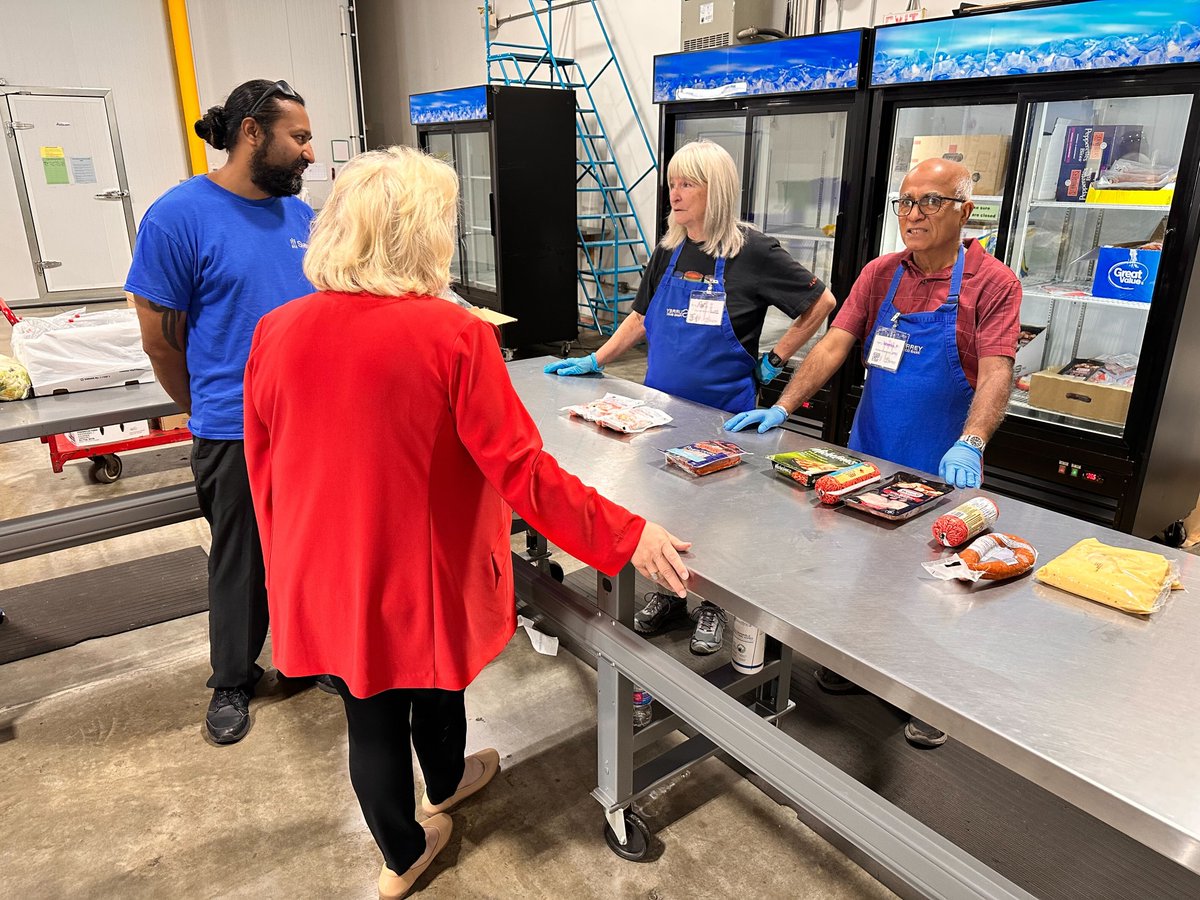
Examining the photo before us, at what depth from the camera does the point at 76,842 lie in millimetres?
Result: 2133

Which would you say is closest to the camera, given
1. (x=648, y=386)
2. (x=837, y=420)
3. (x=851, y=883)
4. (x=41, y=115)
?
(x=851, y=883)

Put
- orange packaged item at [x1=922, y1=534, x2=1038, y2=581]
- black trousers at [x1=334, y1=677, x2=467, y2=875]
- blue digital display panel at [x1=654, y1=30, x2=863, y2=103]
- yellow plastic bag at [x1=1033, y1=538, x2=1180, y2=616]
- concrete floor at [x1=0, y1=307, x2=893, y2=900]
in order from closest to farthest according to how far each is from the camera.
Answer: yellow plastic bag at [x1=1033, y1=538, x2=1180, y2=616] < orange packaged item at [x1=922, y1=534, x2=1038, y2=581] < black trousers at [x1=334, y1=677, x2=467, y2=875] < concrete floor at [x1=0, y1=307, x2=893, y2=900] < blue digital display panel at [x1=654, y1=30, x2=863, y2=103]

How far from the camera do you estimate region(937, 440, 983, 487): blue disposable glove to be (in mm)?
1901

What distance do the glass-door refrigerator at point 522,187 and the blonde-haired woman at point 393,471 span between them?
5151 mm

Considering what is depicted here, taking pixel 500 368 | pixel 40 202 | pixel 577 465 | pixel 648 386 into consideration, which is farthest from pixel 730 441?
pixel 40 202

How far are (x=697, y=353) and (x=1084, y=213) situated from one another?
2.12 metres

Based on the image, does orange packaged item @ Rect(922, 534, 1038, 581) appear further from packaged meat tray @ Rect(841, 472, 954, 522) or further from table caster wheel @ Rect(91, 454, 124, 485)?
table caster wheel @ Rect(91, 454, 124, 485)

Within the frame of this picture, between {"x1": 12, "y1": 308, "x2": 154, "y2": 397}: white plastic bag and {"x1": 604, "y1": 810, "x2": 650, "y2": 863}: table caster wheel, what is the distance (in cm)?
238

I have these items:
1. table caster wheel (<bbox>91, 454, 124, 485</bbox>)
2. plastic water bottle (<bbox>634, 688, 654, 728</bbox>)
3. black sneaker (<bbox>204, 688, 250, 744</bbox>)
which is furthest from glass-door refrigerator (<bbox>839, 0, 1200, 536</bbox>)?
table caster wheel (<bbox>91, 454, 124, 485</bbox>)

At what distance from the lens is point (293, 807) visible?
88.9 inches

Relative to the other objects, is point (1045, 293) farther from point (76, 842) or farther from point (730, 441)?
point (76, 842)

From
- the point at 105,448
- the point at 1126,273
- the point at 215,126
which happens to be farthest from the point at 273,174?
the point at 1126,273

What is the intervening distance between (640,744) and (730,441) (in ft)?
2.79

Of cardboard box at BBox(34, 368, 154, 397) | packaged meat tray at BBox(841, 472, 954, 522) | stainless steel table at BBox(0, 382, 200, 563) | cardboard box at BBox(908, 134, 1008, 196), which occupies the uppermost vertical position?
cardboard box at BBox(908, 134, 1008, 196)
